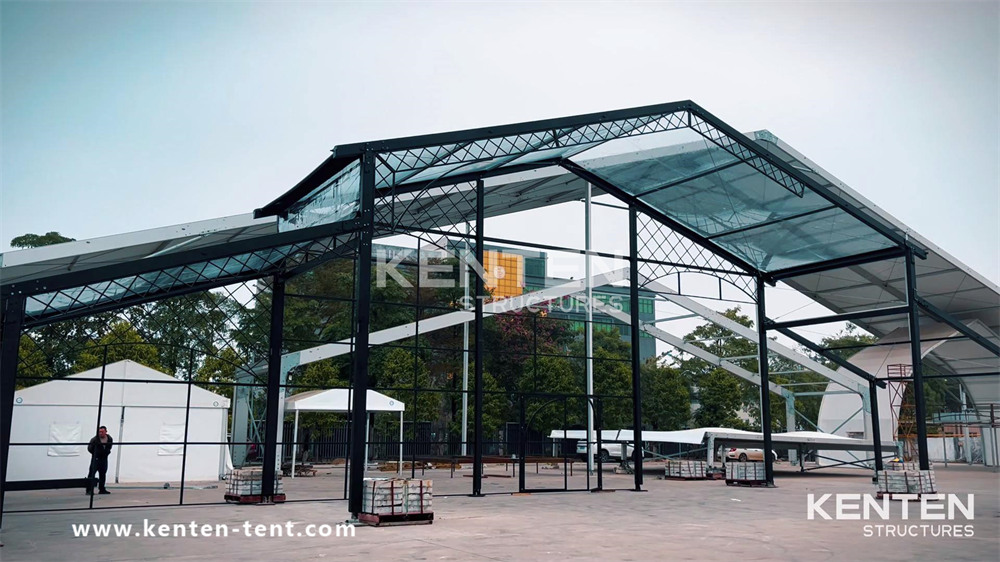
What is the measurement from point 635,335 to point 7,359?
18.3 metres

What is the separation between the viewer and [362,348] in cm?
1603

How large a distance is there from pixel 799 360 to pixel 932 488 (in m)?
19.1

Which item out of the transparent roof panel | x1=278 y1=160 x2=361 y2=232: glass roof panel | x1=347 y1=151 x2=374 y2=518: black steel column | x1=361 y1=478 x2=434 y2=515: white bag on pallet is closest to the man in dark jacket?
x1=278 y1=160 x2=361 y2=232: glass roof panel

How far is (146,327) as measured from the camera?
4766cm

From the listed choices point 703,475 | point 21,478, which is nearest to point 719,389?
point 703,475

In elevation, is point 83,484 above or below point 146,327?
below

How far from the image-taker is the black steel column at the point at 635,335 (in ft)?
82.6

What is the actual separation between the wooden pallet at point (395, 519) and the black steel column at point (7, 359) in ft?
20.6

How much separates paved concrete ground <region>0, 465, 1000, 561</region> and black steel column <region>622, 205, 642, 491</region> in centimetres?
242

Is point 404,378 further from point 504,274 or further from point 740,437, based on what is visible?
point 504,274

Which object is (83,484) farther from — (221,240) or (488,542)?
(488,542)

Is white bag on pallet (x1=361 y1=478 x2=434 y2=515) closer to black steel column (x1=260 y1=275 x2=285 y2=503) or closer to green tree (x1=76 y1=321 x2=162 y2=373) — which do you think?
black steel column (x1=260 y1=275 x2=285 y2=503)

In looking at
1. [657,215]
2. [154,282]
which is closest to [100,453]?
[154,282]

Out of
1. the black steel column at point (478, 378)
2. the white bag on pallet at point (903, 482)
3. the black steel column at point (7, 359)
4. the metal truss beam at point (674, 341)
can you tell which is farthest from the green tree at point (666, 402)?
the black steel column at point (7, 359)
